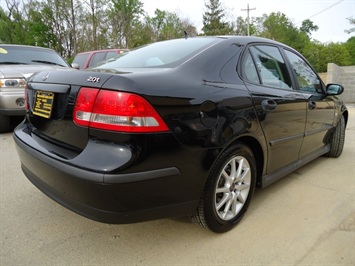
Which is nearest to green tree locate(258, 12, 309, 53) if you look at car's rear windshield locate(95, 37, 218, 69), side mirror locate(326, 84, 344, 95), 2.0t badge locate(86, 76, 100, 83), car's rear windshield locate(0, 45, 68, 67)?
car's rear windshield locate(0, 45, 68, 67)

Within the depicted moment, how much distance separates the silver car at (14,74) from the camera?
14.3ft

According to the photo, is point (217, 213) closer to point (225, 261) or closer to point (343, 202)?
point (225, 261)

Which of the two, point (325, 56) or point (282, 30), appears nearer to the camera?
point (325, 56)

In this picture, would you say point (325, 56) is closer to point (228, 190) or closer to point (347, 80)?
point (347, 80)

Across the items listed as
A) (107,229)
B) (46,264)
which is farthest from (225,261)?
(46,264)

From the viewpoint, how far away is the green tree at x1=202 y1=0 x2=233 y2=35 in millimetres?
43406

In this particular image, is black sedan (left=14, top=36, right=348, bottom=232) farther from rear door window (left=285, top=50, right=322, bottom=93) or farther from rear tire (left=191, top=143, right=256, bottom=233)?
rear door window (left=285, top=50, right=322, bottom=93)

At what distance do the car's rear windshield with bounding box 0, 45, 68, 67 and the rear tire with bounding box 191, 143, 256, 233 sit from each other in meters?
4.87

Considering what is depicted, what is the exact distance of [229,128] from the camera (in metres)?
1.85

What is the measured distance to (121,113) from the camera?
4.87 ft

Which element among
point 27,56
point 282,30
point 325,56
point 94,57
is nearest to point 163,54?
point 27,56

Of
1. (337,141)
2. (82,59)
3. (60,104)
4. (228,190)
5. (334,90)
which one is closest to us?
(60,104)

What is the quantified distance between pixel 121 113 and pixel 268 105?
4.19 feet

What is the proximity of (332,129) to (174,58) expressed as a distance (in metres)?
2.69
